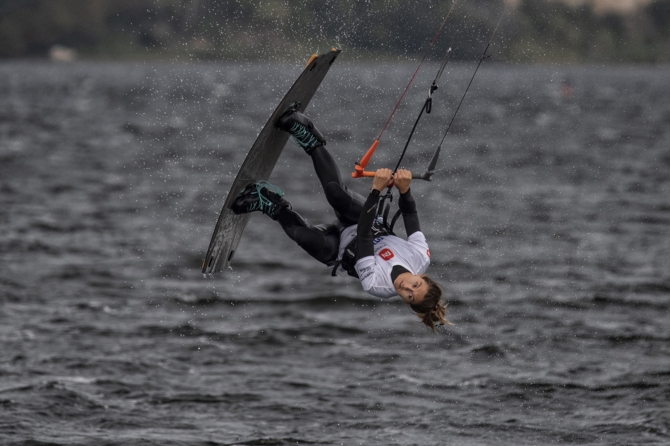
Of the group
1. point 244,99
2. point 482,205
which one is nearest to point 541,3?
point 244,99

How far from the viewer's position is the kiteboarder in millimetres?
11555

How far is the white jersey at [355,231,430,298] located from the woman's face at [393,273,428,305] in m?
0.17

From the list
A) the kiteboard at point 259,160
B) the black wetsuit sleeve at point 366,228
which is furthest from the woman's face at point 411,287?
the kiteboard at point 259,160

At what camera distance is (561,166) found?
59656 millimetres

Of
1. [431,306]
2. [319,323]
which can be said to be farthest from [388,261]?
[319,323]

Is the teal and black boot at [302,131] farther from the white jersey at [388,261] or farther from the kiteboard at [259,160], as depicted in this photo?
the white jersey at [388,261]

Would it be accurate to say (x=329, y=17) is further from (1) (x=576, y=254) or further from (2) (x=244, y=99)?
(2) (x=244, y=99)

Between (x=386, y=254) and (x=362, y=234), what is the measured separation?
0.46 meters

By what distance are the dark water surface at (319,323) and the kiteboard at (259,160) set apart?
141 inches

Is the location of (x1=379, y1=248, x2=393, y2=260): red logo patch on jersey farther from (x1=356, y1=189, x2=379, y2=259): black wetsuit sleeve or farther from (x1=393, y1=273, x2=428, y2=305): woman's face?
(x1=393, y1=273, x2=428, y2=305): woman's face

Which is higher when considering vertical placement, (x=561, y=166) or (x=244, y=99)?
(x=244, y=99)

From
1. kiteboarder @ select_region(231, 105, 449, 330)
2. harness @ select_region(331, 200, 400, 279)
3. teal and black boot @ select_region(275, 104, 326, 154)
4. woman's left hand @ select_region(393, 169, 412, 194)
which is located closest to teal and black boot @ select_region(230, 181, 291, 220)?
kiteboarder @ select_region(231, 105, 449, 330)

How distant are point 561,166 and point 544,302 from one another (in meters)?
35.5

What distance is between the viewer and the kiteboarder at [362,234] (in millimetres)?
11555
